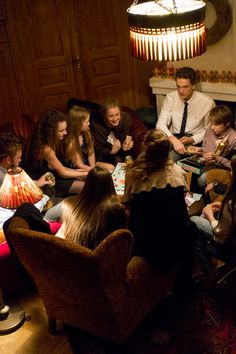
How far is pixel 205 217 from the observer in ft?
9.45

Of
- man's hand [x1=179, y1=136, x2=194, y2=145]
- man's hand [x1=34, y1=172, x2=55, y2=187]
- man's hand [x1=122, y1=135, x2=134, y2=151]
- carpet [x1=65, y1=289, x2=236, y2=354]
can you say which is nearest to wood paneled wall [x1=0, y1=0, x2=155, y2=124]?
man's hand [x1=122, y1=135, x2=134, y2=151]

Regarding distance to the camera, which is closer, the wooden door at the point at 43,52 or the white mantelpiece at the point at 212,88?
the white mantelpiece at the point at 212,88

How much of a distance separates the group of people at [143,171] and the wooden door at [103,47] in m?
1.05

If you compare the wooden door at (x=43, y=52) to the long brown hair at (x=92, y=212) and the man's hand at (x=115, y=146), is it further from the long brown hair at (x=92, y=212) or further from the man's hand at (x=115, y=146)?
the long brown hair at (x=92, y=212)

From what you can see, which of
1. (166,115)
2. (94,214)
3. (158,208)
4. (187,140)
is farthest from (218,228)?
(166,115)

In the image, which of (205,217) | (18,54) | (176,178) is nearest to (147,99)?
(18,54)

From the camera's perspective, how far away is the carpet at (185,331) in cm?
257

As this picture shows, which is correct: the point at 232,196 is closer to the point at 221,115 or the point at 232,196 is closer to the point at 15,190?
the point at 15,190

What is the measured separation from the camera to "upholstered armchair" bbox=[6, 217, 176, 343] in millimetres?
2041

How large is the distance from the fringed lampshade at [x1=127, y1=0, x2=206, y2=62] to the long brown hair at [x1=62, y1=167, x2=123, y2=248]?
0.72 meters

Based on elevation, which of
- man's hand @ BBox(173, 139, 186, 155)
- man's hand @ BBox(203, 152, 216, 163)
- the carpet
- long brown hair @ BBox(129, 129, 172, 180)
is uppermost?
long brown hair @ BBox(129, 129, 172, 180)

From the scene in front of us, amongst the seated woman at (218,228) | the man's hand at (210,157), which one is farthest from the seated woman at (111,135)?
the seated woman at (218,228)

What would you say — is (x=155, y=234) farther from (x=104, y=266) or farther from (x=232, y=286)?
(x=232, y=286)

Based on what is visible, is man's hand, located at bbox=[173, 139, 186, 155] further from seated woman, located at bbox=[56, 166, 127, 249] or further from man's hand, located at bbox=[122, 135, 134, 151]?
seated woman, located at bbox=[56, 166, 127, 249]
